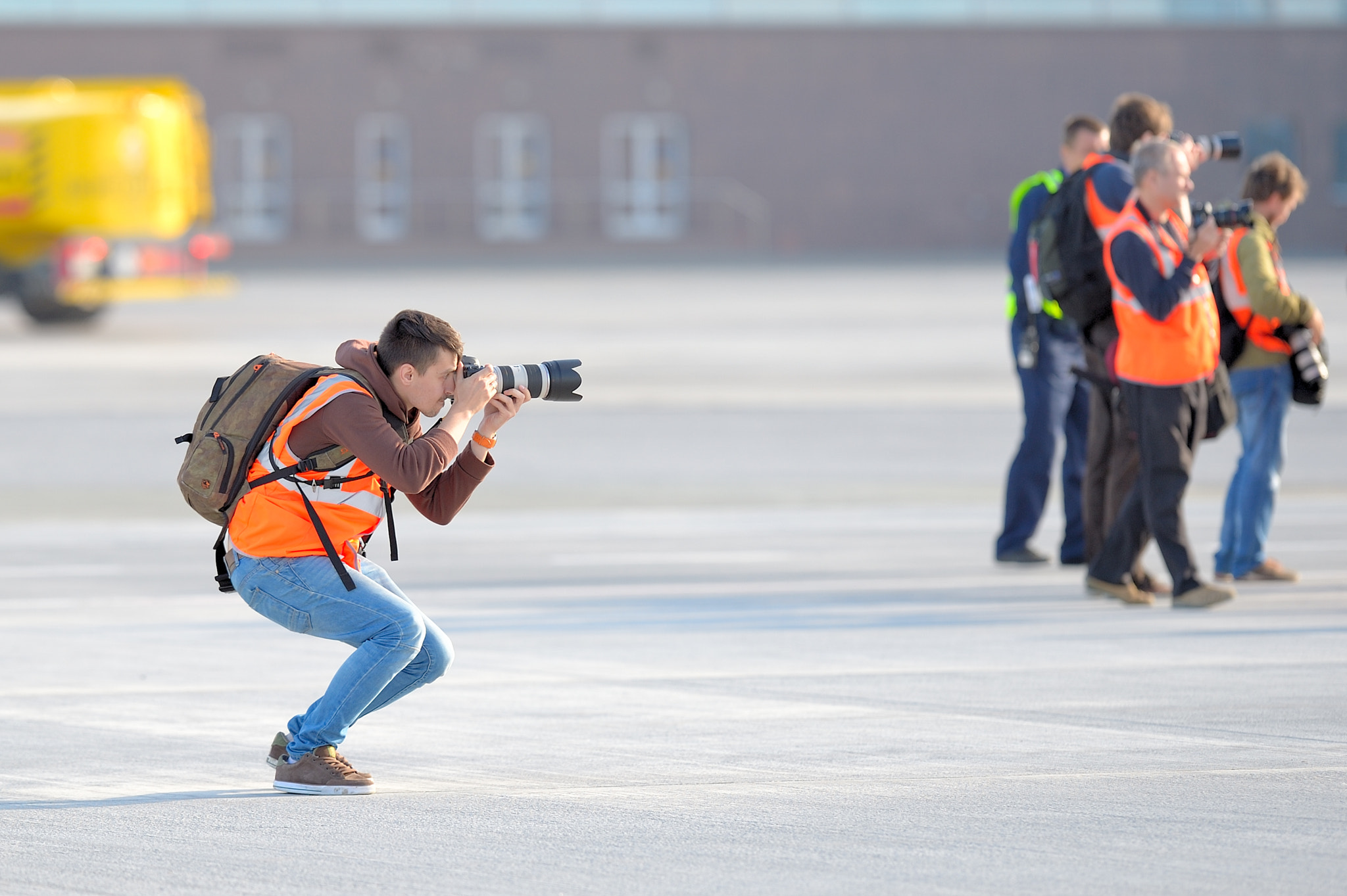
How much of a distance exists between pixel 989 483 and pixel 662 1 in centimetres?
4292

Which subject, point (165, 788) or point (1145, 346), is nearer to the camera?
point (165, 788)

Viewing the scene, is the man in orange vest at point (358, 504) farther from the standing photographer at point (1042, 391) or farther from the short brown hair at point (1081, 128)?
the short brown hair at point (1081, 128)

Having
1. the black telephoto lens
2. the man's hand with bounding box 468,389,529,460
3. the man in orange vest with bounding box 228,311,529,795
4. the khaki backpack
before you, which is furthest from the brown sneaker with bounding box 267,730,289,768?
the black telephoto lens

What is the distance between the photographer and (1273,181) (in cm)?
927

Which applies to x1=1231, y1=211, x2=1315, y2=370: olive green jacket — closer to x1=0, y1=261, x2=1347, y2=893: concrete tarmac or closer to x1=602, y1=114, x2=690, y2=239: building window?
x1=0, y1=261, x2=1347, y2=893: concrete tarmac

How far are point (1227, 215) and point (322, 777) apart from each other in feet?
14.6

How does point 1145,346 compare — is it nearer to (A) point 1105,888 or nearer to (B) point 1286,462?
(A) point 1105,888

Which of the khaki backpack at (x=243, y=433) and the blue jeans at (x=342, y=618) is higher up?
the khaki backpack at (x=243, y=433)

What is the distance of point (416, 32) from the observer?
2110 inches

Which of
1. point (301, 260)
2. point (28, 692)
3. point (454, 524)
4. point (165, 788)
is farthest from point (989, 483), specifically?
point (301, 260)

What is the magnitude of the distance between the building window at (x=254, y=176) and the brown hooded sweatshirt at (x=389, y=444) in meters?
49.3

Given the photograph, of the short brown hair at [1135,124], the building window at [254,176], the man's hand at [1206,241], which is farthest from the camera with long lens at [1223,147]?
the building window at [254,176]

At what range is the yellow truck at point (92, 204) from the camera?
89.1 ft

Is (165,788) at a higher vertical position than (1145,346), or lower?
lower
